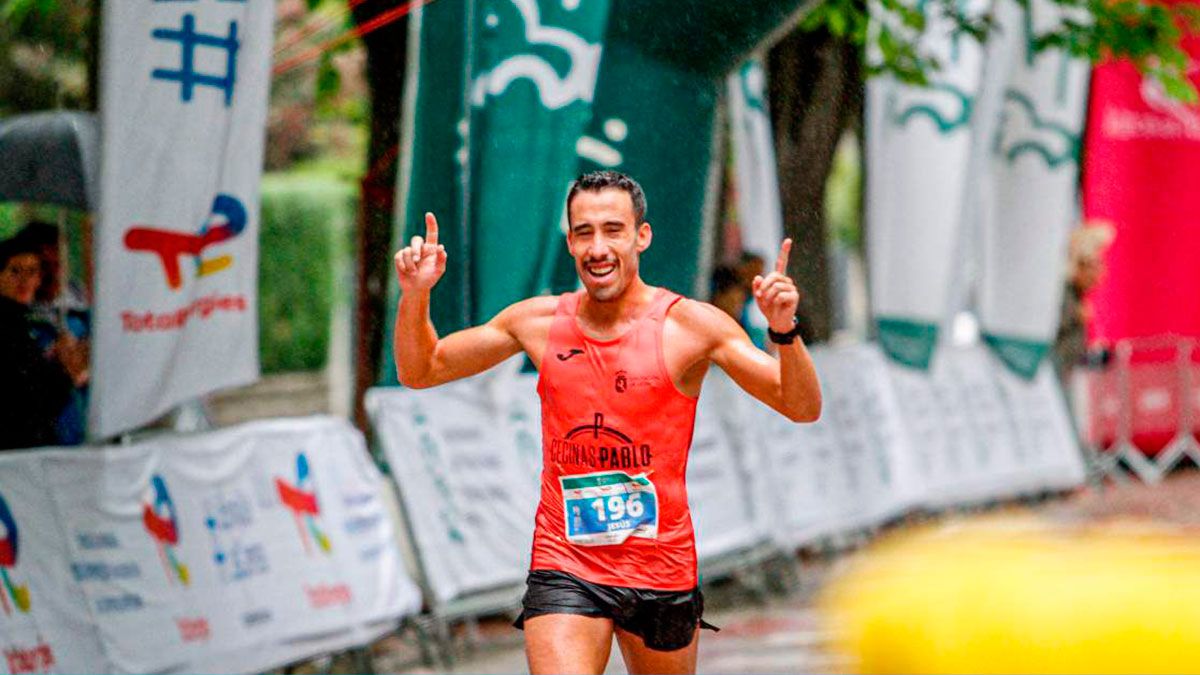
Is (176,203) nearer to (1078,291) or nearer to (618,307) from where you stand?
(618,307)

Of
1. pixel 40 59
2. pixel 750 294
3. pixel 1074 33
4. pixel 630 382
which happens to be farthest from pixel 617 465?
pixel 40 59

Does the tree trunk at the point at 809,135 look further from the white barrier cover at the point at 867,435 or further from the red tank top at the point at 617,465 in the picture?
the red tank top at the point at 617,465

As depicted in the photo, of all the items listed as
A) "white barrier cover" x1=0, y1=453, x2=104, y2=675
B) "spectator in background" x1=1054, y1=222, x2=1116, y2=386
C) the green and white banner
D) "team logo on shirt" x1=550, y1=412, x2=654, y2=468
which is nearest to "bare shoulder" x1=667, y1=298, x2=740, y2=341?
"team logo on shirt" x1=550, y1=412, x2=654, y2=468

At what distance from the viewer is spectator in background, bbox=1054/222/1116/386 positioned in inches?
725

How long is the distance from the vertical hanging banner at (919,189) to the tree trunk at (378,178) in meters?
4.64

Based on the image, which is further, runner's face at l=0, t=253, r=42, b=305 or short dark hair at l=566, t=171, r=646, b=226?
runner's face at l=0, t=253, r=42, b=305

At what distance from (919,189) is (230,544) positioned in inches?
329

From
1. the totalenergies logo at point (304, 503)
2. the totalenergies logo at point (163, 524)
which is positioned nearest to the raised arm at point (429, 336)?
the totalenergies logo at point (163, 524)

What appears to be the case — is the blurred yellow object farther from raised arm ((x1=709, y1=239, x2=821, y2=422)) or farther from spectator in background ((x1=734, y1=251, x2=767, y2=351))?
spectator in background ((x1=734, y1=251, x2=767, y2=351))

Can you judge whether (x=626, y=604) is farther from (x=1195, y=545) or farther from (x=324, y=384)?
(x=324, y=384)

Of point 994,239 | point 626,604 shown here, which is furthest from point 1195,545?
point 994,239

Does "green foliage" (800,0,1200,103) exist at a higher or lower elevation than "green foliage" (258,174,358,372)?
higher

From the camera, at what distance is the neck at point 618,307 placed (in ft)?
20.0

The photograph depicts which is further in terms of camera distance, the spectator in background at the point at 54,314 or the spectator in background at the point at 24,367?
the spectator in background at the point at 54,314
